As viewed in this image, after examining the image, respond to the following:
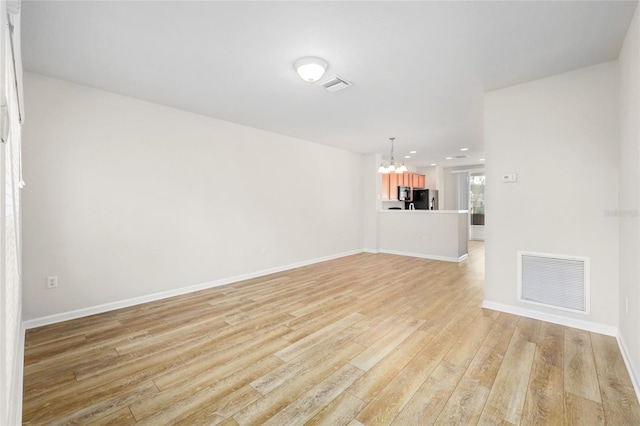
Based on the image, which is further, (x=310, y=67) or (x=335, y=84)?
(x=335, y=84)

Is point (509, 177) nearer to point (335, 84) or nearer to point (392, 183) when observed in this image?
point (335, 84)

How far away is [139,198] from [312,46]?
2.68 m

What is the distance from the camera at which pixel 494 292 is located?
3.24 meters

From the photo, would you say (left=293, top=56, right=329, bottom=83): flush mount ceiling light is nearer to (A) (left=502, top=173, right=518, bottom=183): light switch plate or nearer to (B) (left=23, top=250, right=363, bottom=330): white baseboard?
(A) (left=502, top=173, right=518, bottom=183): light switch plate

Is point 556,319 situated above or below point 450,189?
below

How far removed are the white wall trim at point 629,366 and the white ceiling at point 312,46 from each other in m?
2.40

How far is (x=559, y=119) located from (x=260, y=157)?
152 inches

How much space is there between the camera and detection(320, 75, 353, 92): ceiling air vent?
2.90m

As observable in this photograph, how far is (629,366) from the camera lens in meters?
2.05

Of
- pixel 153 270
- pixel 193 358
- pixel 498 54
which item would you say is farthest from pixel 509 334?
pixel 153 270

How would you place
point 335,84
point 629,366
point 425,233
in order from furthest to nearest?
1. point 425,233
2. point 335,84
3. point 629,366

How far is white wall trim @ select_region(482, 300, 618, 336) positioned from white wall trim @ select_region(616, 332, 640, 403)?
0.10 meters

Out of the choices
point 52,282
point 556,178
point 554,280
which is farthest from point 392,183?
point 52,282

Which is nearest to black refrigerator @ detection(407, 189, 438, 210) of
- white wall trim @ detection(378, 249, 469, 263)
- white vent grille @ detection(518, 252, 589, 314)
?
white wall trim @ detection(378, 249, 469, 263)
